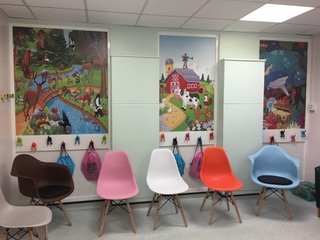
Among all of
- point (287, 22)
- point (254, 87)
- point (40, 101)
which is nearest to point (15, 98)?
point (40, 101)

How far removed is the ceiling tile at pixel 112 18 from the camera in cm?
340

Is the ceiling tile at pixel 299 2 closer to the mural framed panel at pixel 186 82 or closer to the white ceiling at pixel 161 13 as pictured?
the white ceiling at pixel 161 13

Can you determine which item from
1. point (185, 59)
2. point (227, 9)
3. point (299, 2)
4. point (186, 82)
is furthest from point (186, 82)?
point (299, 2)

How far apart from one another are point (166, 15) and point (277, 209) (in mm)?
3091

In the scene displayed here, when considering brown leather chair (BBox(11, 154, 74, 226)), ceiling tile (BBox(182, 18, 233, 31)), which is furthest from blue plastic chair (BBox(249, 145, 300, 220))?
brown leather chair (BBox(11, 154, 74, 226))

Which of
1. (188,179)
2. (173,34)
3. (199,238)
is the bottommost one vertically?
(199,238)

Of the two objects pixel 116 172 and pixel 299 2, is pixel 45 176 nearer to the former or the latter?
pixel 116 172

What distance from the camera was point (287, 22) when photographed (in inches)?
148

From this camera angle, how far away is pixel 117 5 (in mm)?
3070

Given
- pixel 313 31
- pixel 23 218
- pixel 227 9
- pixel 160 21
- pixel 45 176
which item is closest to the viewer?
pixel 23 218

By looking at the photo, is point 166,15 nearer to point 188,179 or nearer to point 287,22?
point 287,22

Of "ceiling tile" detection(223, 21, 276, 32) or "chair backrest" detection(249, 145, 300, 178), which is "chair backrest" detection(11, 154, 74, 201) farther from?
"ceiling tile" detection(223, 21, 276, 32)

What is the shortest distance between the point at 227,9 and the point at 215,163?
206 cm

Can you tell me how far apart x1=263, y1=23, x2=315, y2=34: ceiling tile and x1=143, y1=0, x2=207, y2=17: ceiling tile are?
1506mm
